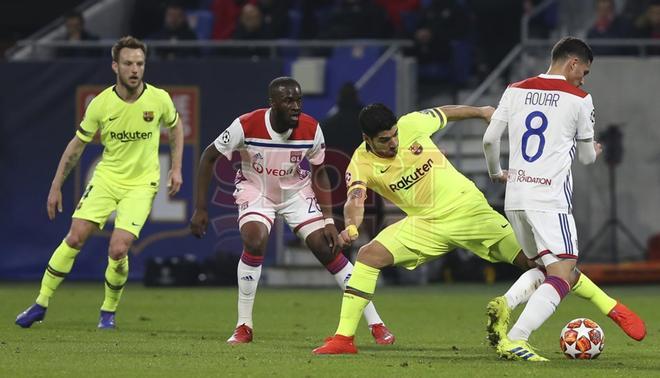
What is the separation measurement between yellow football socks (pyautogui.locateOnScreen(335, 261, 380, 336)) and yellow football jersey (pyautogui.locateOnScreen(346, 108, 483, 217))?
0.64 meters

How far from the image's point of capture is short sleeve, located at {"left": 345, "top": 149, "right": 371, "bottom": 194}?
10089 millimetres

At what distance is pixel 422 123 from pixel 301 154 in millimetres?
1147

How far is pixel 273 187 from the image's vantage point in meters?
11.3

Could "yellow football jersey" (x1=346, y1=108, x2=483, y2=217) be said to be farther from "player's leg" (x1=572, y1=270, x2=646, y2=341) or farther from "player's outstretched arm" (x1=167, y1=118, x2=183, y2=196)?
"player's outstretched arm" (x1=167, y1=118, x2=183, y2=196)

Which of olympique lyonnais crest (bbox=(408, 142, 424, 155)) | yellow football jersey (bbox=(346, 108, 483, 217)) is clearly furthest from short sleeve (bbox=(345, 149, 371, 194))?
olympique lyonnais crest (bbox=(408, 142, 424, 155))

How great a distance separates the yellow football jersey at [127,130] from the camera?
12.5 meters

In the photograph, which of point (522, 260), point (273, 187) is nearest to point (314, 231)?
point (273, 187)

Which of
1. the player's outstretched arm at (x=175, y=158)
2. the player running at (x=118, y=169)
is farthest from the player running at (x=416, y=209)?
the player running at (x=118, y=169)

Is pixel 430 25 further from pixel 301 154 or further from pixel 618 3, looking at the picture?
pixel 301 154

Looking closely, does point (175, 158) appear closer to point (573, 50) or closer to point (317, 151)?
point (317, 151)

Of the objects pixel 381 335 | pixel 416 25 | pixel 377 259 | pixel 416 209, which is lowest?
pixel 381 335

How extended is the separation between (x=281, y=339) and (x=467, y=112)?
2478 millimetres

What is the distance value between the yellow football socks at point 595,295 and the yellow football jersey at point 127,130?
431cm

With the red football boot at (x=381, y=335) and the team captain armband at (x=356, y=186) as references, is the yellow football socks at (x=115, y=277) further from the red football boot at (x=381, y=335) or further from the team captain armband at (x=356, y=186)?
the team captain armband at (x=356, y=186)
